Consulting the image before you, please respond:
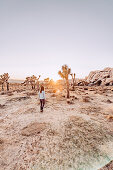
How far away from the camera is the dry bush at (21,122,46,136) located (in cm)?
466

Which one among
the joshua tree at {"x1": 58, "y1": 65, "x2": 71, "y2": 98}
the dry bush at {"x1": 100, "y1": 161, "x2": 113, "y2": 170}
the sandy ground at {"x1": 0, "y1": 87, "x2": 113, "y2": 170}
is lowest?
the dry bush at {"x1": 100, "y1": 161, "x2": 113, "y2": 170}

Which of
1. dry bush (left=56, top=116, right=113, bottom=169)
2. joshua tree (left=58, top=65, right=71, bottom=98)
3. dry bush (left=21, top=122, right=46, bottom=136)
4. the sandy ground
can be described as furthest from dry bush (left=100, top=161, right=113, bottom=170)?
joshua tree (left=58, top=65, right=71, bottom=98)

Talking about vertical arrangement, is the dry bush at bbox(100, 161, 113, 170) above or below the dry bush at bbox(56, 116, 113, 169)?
below

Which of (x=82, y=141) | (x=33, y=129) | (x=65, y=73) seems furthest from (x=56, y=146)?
(x=65, y=73)

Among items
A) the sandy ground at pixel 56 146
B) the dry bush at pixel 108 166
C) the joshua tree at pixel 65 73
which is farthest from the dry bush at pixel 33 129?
the joshua tree at pixel 65 73

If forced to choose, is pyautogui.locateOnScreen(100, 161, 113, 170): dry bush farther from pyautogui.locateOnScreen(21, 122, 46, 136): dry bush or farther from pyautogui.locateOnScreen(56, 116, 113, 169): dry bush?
pyautogui.locateOnScreen(21, 122, 46, 136): dry bush

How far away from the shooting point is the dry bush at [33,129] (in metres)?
4.66

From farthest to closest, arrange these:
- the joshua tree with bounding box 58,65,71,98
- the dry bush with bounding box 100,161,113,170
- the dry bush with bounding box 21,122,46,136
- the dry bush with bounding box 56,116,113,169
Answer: the joshua tree with bounding box 58,65,71,98
the dry bush with bounding box 21,122,46,136
the dry bush with bounding box 56,116,113,169
the dry bush with bounding box 100,161,113,170

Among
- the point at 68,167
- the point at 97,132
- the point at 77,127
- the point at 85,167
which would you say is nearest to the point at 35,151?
the point at 68,167

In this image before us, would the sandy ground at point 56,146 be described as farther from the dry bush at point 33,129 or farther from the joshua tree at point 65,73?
the joshua tree at point 65,73

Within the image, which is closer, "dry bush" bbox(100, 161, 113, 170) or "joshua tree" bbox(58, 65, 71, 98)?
"dry bush" bbox(100, 161, 113, 170)

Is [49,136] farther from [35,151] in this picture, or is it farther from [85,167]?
[85,167]

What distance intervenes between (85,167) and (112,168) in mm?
863

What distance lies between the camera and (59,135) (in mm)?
4434
